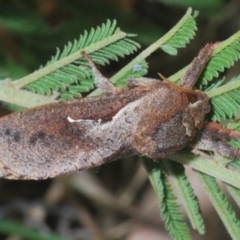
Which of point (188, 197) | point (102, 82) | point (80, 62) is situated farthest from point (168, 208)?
point (80, 62)

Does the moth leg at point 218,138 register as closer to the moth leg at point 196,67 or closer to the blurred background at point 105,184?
the moth leg at point 196,67

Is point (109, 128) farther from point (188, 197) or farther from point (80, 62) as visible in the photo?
point (188, 197)

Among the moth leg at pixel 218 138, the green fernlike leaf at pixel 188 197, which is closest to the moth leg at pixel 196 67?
the moth leg at pixel 218 138

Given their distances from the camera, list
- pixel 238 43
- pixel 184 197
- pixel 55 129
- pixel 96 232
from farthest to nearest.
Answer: pixel 96 232 < pixel 184 197 < pixel 55 129 < pixel 238 43

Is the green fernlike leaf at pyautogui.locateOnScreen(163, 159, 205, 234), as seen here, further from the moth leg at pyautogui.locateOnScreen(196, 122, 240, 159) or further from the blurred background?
the blurred background

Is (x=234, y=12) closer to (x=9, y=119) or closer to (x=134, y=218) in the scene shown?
(x=134, y=218)

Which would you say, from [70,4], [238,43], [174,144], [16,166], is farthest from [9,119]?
[70,4]

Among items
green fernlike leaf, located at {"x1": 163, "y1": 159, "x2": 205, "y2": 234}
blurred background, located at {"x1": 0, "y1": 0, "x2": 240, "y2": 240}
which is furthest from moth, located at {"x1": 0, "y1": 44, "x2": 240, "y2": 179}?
blurred background, located at {"x1": 0, "y1": 0, "x2": 240, "y2": 240}
